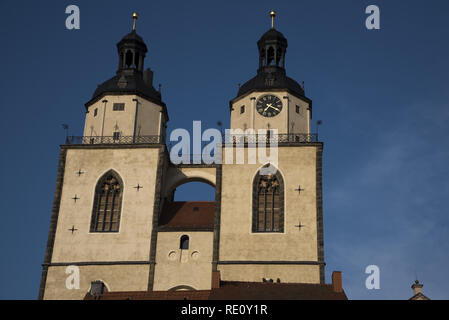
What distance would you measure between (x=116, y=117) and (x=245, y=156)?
8577 mm

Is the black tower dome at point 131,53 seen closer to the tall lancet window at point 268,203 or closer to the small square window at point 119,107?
the small square window at point 119,107


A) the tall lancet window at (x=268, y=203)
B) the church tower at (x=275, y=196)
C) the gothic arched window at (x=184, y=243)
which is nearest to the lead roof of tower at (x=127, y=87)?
the church tower at (x=275, y=196)

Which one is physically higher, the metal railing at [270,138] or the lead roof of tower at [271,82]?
the lead roof of tower at [271,82]

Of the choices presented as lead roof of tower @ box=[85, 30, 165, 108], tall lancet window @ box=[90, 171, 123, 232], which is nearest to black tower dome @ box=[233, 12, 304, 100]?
lead roof of tower @ box=[85, 30, 165, 108]

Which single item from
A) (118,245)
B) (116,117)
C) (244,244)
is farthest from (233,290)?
(116,117)

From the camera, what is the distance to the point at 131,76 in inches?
1907

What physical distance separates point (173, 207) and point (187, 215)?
4.39ft

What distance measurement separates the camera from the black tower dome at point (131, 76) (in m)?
47.1

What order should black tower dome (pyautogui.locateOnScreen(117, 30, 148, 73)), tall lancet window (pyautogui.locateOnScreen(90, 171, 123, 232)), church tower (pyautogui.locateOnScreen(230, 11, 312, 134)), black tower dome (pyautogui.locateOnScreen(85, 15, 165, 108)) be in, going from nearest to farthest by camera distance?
tall lancet window (pyautogui.locateOnScreen(90, 171, 123, 232))
church tower (pyautogui.locateOnScreen(230, 11, 312, 134))
black tower dome (pyautogui.locateOnScreen(85, 15, 165, 108))
black tower dome (pyautogui.locateOnScreen(117, 30, 148, 73))

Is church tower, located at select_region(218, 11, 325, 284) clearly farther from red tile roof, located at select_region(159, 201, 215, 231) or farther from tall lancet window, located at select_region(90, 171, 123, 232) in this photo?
tall lancet window, located at select_region(90, 171, 123, 232)

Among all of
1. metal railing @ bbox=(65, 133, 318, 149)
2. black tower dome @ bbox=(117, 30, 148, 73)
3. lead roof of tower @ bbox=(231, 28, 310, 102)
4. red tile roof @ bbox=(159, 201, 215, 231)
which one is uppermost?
black tower dome @ bbox=(117, 30, 148, 73)

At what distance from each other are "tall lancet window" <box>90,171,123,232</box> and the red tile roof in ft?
8.78

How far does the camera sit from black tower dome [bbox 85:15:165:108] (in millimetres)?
47062

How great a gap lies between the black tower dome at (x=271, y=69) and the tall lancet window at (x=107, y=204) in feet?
32.3
